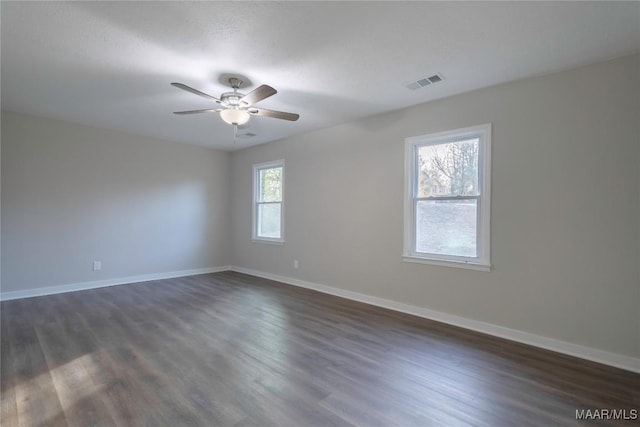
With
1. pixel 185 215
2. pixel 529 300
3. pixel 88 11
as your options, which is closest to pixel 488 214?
pixel 529 300

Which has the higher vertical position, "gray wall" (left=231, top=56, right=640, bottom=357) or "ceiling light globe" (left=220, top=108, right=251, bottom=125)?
"ceiling light globe" (left=220, top=108, right=251, bottom=125)

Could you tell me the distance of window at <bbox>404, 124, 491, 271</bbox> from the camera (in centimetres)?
321

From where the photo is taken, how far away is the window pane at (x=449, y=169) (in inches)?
131

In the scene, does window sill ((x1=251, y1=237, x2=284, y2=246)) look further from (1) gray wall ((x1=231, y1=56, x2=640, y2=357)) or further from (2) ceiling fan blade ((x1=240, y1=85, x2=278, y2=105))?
(2) ceiling fan blade ((x1=240, y1=85, x2=278, y2=105))

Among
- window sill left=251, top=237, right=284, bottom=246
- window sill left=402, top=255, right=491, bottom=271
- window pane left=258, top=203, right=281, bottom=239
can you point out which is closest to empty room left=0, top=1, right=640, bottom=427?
window sill left=402, top=255, right=491, bottom=271

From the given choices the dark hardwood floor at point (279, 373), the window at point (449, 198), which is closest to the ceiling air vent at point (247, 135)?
the window at point (449, 198)

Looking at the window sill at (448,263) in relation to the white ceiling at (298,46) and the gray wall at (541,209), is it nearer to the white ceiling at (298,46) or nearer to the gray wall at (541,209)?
the gray wall at (541,209)

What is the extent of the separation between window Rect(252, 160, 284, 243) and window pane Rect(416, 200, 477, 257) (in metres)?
2.64

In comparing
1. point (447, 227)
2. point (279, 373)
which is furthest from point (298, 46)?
point (279, 373)

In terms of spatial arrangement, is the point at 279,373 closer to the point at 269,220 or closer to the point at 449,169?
the point at 449,169

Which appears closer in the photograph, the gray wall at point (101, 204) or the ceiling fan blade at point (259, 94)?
the ceiling fan blade at point (259, 94)

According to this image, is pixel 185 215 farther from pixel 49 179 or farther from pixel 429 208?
pixel 429 208

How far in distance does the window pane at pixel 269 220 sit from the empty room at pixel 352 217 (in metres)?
0.91

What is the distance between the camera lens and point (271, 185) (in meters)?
5.79
